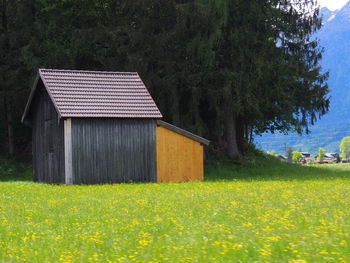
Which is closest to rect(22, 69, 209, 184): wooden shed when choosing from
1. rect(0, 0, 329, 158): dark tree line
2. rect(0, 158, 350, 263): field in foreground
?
rect(0, 0, 329, 158): dark tree line

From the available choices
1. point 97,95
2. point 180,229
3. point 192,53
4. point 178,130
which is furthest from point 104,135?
point 180,229

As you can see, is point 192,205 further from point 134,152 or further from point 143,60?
point 143,60

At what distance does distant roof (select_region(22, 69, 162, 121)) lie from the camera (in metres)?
31.1

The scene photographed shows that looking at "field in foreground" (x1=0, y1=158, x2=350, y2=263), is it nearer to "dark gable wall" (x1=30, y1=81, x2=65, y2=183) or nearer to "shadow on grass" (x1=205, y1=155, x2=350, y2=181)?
"dark gable wall" (x1=30, y1=81, x2=65, y2=183)

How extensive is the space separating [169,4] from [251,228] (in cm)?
2821

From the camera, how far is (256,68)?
3691cm

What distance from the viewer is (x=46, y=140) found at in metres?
33.4

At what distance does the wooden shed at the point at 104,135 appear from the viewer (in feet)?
101

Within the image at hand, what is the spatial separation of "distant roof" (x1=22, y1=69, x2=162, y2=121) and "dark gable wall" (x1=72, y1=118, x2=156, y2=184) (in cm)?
46

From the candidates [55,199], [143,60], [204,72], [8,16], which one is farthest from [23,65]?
[55,199]

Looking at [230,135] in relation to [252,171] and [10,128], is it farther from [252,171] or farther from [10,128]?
[10,128]

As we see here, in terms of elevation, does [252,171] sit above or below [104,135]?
below

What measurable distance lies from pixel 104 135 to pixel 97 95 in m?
2.50

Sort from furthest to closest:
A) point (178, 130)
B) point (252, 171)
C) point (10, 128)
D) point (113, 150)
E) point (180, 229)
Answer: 1. point (10, 128)
2. point (252, 171)
3. point (178, 130)
4. point (113, 150)
5. point (180, 229)
